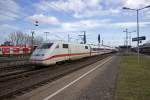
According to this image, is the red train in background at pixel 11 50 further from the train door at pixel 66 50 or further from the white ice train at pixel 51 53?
the train door at pixel 66 50

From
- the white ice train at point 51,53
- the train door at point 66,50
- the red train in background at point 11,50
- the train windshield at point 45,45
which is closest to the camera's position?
the white ice train at point 51,53

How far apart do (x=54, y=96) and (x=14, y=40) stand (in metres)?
119

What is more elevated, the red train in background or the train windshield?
the train windshield

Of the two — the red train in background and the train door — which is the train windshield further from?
the red train in background

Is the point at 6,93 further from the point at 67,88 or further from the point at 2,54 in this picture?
the point at 2,54

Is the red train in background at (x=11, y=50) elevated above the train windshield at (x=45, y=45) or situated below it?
below

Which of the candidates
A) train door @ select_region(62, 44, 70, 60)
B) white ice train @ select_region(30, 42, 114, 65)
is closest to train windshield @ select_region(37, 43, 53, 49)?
white ice train @ select_region(30, 42, 114, 65)

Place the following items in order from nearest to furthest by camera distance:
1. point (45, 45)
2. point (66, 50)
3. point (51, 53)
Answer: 1. point (51, 53)
2. point (45, 45)
3. point (66, 50)

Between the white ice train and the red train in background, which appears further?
the red train in background

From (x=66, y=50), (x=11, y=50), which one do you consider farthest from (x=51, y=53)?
(x=11, y=50)

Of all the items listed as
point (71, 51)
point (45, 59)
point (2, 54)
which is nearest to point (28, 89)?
point (45, 59)

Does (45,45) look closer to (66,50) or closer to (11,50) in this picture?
(66,50)

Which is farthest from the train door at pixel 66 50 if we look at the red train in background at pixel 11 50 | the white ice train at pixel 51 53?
the red train in background at pixel 11 50

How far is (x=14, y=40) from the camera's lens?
415 ft
